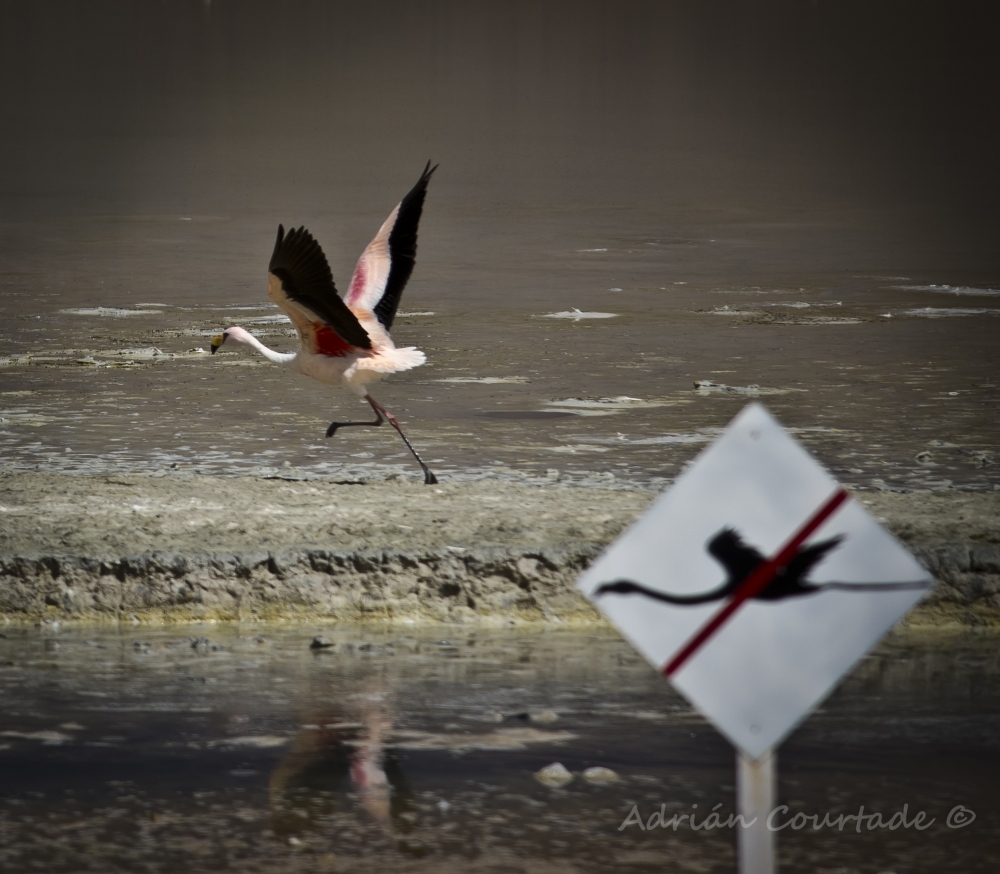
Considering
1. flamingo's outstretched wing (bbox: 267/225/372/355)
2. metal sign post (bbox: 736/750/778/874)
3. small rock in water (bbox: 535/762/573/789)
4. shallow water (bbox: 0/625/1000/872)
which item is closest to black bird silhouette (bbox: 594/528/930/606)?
metal sign post (bbox: 736/750/778/874)

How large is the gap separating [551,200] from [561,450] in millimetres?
18497

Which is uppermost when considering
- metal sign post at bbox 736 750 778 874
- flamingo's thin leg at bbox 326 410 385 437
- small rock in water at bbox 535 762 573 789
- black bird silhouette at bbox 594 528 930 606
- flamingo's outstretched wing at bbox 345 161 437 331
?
black bird silhouette at bbox 594 528 930 606

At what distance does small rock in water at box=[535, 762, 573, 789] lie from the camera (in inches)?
177

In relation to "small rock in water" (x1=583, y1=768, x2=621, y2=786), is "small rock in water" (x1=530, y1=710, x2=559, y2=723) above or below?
below

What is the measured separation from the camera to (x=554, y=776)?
4539 millimetres

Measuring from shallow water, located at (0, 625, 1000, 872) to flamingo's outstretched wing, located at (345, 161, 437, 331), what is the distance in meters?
2.61

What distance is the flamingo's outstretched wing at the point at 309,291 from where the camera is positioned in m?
7.66

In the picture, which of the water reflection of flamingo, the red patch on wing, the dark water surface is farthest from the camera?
the dark water surface

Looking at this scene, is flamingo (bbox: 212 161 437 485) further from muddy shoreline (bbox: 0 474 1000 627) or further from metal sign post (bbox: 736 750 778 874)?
metal sign post (bbox: 736 750 778 874)

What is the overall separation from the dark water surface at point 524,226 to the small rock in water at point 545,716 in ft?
8.90

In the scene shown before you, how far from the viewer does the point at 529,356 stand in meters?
12.5

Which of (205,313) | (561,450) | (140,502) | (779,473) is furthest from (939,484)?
(205,313)

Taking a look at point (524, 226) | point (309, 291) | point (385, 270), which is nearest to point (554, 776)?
point (309, 291)

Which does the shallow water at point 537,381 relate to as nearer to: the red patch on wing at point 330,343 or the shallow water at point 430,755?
the red patch on wing at point 330,343
